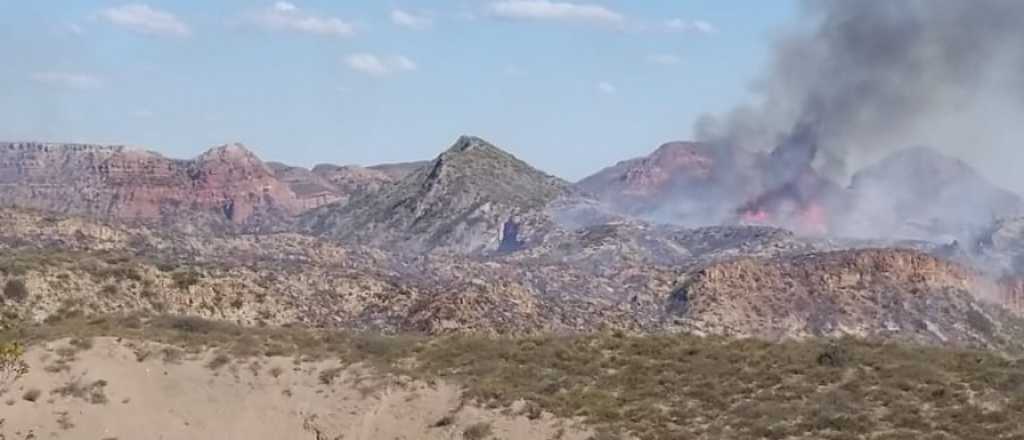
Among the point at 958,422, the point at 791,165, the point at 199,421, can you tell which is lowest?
the point at 199,421

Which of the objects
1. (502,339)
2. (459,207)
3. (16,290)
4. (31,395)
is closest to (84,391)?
(31,395)

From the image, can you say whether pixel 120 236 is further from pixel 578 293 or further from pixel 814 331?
pixel 814 331

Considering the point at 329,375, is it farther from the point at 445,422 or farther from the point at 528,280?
the point at 528,280

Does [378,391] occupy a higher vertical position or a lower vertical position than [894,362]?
lower

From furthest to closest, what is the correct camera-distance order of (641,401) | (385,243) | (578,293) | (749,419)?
(385,243), (578,293), (641,401), (749,419)

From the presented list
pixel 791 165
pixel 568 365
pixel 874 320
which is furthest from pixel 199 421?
pixel 791 165

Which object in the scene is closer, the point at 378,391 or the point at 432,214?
the point at 378,391

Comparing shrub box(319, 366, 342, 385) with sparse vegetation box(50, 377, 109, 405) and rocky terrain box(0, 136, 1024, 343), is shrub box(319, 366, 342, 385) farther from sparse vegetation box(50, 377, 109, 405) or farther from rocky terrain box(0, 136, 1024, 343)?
rocky terrain box(0, 136, 1024, 343)
